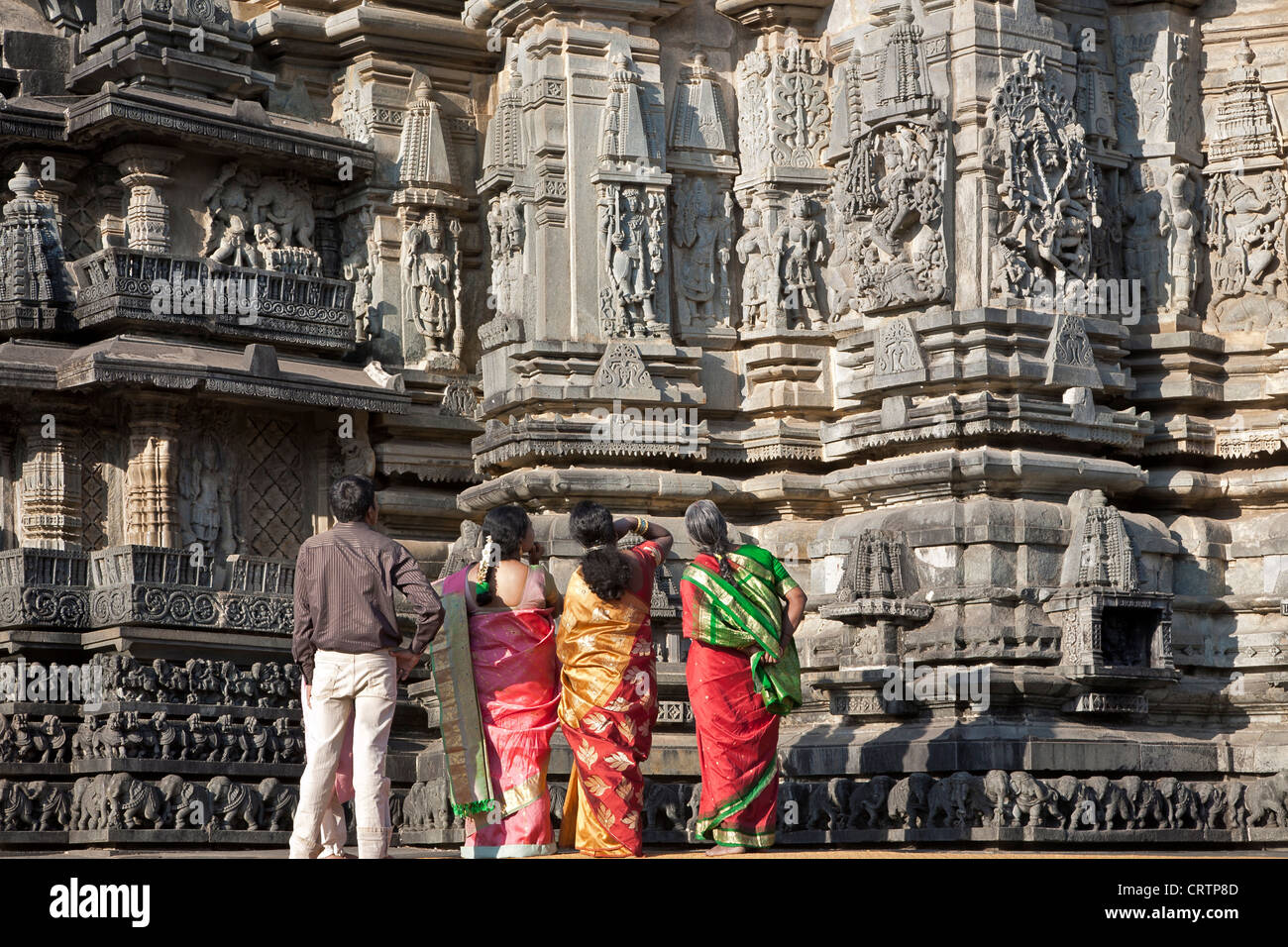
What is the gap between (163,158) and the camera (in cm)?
2142

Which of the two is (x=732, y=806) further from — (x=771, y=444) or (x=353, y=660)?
(x=771, y=444)

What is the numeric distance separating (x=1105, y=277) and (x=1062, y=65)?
190 cm

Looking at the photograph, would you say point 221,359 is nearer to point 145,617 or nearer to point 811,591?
point 145,617

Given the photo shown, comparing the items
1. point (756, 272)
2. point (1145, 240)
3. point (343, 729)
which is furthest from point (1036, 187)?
point (343, 729)

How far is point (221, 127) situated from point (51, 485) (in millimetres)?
3751

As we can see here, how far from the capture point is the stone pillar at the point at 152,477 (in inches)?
806

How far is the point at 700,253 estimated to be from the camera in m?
21.0

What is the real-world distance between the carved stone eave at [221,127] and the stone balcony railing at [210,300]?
1.19 metres

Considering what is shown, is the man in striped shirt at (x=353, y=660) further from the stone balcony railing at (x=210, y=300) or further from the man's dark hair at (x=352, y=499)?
the stone balcony railing at (x=210, y=300)

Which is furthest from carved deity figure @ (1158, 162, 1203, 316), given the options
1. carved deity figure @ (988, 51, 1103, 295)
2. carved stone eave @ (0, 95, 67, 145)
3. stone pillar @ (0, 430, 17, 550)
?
stone pillar @ (0, 430, 17, 550)

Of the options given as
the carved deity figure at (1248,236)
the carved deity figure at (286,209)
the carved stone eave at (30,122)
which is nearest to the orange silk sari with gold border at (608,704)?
the carved deity figure at (1248,236)

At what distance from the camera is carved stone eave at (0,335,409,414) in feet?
65.7
